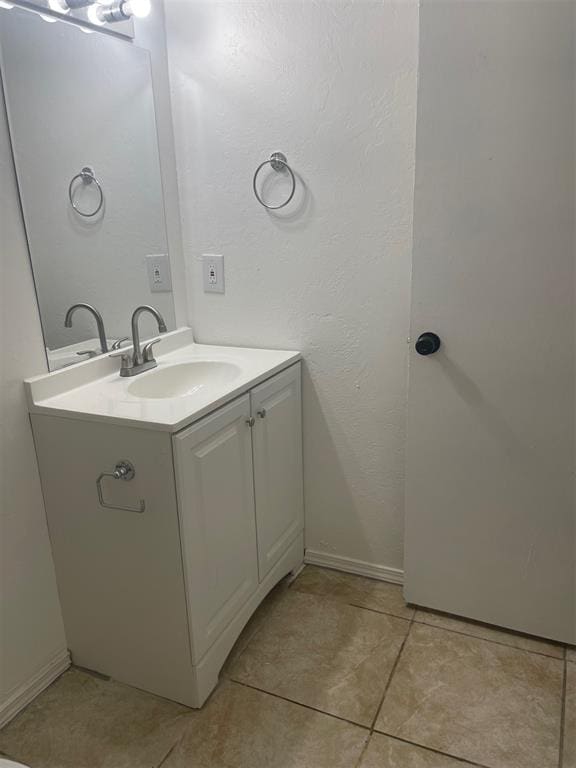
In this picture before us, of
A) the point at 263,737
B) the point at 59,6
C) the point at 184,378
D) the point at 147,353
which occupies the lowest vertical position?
the point at 263,737

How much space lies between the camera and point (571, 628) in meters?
1.71

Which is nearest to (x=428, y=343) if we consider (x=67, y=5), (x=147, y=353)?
(x=147, y=353)

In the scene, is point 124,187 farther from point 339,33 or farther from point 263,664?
point 263,664

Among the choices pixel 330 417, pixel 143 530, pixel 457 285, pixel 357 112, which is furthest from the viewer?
pixel 330 417

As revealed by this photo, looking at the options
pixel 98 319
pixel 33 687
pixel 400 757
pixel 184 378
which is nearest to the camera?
pixel 400 757

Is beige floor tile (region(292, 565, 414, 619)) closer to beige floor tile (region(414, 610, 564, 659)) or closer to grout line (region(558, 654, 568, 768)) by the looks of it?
beige floor tile (region(414, 610, 564, 659))

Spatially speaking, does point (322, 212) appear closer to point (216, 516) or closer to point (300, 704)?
point (216, 516)

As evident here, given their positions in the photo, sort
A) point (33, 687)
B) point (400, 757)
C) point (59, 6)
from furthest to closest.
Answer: point (33, 687), point (59, 6), point (400, 757)

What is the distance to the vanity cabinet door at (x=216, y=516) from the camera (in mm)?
1410

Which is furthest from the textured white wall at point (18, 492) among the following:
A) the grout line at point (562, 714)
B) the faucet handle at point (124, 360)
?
the grout line at point (562, 714)

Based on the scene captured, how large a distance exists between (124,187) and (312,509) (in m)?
1.31

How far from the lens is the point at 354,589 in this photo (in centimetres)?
204

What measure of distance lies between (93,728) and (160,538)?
1.86 ft

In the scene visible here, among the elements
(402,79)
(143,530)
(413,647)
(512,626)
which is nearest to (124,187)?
(402,79)
